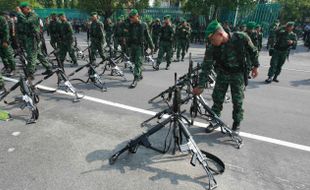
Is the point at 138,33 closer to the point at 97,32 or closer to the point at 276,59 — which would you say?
the point at 97,32

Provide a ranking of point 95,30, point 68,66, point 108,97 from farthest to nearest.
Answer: point 68,66 < point 95,30 < point 108,97

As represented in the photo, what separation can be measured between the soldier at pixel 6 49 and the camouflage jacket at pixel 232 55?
6.46 meters

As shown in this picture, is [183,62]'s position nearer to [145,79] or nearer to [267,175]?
[145,79]

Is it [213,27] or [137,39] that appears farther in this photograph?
[137,39]

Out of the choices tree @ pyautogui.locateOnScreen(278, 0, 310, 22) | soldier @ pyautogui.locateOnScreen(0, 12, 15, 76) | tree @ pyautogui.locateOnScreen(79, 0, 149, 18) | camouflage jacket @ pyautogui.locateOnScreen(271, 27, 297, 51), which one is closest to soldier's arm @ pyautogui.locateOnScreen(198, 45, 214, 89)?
camouflage jacket @ pyautogui.locateOnScreen(271, 27, 297, 51)

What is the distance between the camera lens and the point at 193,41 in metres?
21.8

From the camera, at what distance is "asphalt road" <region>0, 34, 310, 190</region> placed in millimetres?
3363

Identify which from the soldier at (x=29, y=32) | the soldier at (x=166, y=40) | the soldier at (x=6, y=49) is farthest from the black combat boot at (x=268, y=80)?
the soldier at (x=6, y=49)

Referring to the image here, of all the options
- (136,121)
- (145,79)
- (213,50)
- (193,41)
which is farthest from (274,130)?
(193,41)

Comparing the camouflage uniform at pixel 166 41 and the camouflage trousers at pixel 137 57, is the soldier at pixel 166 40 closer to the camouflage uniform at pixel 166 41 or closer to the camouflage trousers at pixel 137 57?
the camouflage uniform at pixel 166 41

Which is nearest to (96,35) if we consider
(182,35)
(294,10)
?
(182,35)

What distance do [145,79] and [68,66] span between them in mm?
3696

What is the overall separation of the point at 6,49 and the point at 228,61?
7.13 m

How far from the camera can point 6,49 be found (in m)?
8.07
